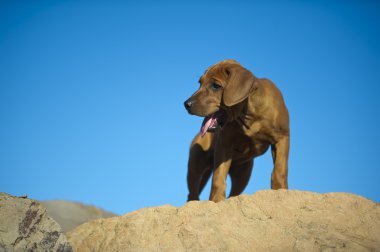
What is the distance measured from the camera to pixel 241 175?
913cm

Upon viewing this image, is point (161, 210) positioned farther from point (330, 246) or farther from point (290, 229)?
point (330, 246)

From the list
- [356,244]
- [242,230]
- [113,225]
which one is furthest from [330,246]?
[113,225]

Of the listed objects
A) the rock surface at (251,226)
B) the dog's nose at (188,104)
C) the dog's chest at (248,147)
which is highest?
the dog's nose at (188,104)

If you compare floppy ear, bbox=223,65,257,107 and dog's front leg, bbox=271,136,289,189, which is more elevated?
floppy ear, bbox=223,65,257,107

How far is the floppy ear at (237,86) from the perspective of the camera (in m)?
6.68

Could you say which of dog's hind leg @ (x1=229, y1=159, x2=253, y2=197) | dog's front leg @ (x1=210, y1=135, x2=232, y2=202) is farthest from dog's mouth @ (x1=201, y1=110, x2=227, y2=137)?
dog's hind leg @ (x1=229, y1=159, x2=253, y2=197)

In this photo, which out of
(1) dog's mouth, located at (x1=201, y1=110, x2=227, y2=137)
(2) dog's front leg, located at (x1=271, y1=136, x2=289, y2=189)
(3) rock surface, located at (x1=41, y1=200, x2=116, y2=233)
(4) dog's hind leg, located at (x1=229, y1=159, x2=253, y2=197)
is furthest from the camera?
(3) rock surface, located at (x1=41, y1=200, x2=116, y2=233)

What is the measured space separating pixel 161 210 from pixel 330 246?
1.92 metres

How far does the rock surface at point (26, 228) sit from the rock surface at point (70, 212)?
33.3ft

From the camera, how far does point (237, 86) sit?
6.73 m

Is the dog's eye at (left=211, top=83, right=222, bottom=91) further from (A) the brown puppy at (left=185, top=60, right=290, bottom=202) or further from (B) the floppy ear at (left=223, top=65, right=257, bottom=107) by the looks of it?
(B) the floppy ear at (left=223, top=65, right=257, bottom=107)

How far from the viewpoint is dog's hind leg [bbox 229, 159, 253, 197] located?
910cm

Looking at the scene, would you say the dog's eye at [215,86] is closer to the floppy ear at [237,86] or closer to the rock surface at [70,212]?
the floppy ear at [237,86]

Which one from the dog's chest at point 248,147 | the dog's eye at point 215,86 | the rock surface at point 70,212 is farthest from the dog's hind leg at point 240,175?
the rock surface at point 70,212
